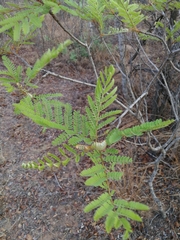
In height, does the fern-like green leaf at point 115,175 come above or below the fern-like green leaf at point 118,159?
below

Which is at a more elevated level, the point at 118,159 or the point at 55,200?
the point at 118,159

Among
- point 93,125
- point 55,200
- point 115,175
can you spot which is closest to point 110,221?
point 115,175

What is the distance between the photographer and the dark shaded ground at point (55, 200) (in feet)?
4.96

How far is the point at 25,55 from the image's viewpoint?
4242 millimetres


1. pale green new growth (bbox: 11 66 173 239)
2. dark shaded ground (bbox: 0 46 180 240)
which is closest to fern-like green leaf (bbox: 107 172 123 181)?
pale green new growth (bbox: 11 66 173 239)

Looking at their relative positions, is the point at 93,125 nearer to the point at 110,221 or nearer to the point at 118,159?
the point at 118,159

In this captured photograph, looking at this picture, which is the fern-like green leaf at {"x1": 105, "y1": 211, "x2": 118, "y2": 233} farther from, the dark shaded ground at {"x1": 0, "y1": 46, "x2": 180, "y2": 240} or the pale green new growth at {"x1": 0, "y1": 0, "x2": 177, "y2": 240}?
the dark shaded ground at {"x1": 0, "y1": 46, "x2": 180, "y2": 240}

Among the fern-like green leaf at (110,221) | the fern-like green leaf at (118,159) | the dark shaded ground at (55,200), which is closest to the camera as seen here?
the fern-like green leaf at (110,221)

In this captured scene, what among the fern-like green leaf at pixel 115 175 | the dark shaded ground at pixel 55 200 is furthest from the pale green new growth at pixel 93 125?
the dark shaded ground at pixel 55 200

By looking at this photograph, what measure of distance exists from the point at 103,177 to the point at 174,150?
132cm

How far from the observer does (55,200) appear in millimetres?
1865

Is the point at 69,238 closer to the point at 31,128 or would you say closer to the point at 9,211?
the point at 9,211

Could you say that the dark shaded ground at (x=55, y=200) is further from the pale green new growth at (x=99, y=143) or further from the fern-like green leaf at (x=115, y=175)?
the fern-like green leaf at (x=115, y=175)

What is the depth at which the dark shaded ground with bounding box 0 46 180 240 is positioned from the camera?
151 centimetres
